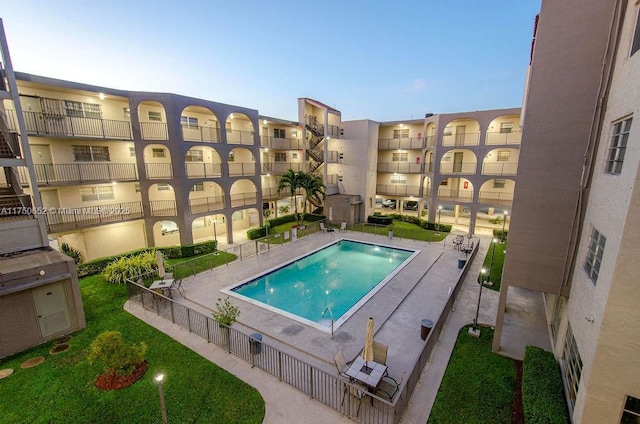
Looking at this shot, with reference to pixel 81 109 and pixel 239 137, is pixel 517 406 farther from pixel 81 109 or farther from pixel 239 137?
pixel 81 109

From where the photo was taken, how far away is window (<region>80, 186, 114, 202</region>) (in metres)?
17.7

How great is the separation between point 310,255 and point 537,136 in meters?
15.1

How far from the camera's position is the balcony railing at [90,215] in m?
16.2

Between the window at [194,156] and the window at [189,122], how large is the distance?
200 cm

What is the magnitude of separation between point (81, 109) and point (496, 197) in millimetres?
34820

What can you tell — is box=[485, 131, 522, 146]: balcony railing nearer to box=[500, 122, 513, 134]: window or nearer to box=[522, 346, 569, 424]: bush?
box=[500, 122, 513, 134]: window

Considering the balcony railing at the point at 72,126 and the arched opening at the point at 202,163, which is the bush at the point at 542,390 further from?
the balcony railing at the point at 72,126

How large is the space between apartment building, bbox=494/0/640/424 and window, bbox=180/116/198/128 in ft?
72.8

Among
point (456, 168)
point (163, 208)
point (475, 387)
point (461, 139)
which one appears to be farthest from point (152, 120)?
point (456, 168)

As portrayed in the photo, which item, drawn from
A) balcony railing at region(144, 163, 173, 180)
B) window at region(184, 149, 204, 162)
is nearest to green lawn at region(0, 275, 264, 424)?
balcony railing at region(144, 163, 173, 180)

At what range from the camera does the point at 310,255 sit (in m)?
20.1

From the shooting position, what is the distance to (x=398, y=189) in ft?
104

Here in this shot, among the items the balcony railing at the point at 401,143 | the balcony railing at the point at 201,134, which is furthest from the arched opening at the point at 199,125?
the balcony railing at the point at 401,143

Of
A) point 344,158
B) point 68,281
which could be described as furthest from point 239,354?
point 344,158
